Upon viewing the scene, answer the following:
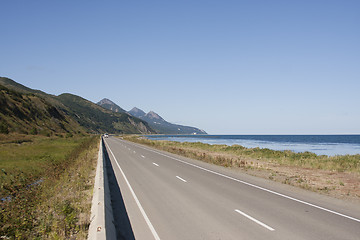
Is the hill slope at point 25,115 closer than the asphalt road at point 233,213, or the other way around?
the asphalt road at point 233,213

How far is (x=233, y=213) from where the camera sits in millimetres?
8039

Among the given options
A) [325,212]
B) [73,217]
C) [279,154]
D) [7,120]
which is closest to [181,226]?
[73,217]

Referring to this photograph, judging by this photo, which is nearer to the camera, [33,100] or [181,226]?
[181,226]

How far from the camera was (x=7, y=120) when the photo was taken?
60.5 m

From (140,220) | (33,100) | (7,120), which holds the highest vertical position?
(33,100)

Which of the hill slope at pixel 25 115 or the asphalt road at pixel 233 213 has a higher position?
the hill slope at pixel 25 115

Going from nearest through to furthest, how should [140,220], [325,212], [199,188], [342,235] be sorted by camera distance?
[342,235] → [140,220] → [325,212] → [199,188]

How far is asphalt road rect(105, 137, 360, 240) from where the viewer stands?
6434 millimetres

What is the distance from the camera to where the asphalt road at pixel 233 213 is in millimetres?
6434

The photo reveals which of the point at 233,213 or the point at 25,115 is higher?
the point at 25,115

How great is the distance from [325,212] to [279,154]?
22.2 metres

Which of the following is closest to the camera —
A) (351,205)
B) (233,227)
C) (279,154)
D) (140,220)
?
(233,227)

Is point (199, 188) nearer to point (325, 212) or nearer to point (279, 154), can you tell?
point (325, 212)

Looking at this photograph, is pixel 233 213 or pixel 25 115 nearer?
pixel 233 213
